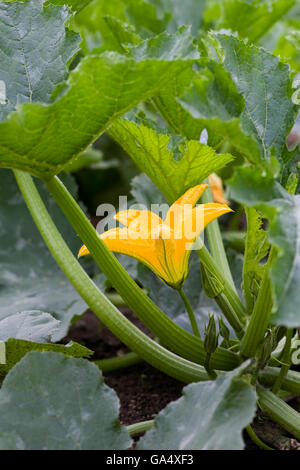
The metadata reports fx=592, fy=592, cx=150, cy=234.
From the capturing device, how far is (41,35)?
1107mm

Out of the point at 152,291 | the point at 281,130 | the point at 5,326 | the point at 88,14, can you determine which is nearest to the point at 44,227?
the point at 5,326

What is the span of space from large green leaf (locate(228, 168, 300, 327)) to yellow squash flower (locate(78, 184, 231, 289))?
0.15 meters

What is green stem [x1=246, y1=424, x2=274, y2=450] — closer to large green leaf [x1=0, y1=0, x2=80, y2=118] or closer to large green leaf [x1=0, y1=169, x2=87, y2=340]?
large green leaf [x1=0, y1=169, x2=87, y2=340]

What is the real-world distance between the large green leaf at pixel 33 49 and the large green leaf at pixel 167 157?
15 centimetres

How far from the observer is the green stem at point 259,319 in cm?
95

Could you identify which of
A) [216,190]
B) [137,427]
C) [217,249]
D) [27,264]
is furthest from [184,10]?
[137,427]

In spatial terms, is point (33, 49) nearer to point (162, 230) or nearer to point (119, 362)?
point (162, 230)

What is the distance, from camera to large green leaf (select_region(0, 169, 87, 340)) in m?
1.47

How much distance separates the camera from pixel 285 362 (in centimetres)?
104

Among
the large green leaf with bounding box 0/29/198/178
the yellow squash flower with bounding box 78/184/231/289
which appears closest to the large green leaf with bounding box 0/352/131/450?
the yellow squash flower with bounding box 78/184/231/289

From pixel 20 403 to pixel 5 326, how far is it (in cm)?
23

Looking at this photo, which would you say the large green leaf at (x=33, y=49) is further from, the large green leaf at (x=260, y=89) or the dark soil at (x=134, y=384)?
the dark soil at (x=134, y=384)

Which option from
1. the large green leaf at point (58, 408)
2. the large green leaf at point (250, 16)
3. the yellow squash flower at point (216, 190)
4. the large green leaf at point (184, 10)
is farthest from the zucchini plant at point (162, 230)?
the large green leaf at point (184, 10)

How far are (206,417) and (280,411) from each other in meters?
0.26
